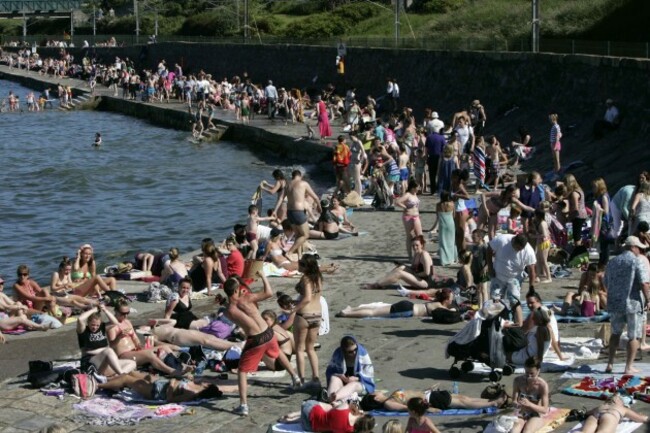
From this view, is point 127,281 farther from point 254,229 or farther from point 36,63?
point 36,63

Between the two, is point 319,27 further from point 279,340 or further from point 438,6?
point 279,340

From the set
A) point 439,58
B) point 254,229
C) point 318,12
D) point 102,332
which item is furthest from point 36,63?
point 102,332

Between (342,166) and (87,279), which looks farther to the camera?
(342,166)

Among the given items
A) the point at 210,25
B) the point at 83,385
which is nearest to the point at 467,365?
the point at 83,385

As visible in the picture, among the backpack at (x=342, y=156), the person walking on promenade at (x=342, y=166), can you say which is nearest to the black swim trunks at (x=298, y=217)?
the person walking on promenade at (x=342, y=166)

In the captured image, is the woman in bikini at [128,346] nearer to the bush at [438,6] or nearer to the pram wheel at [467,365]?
the pram wheel at [467,365]

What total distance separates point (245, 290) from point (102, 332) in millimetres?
1702

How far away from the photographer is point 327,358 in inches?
505

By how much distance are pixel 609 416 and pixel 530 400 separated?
77 centimetres

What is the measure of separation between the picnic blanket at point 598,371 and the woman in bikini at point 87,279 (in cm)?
728

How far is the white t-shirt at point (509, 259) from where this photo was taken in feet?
44.2

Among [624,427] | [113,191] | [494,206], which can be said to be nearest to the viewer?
[624,427]

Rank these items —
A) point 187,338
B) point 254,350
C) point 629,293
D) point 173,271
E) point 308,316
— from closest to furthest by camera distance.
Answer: point 629,293, point 254,350, point 308,316, point 187,338, point 173,271

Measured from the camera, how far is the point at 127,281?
17625 mm
